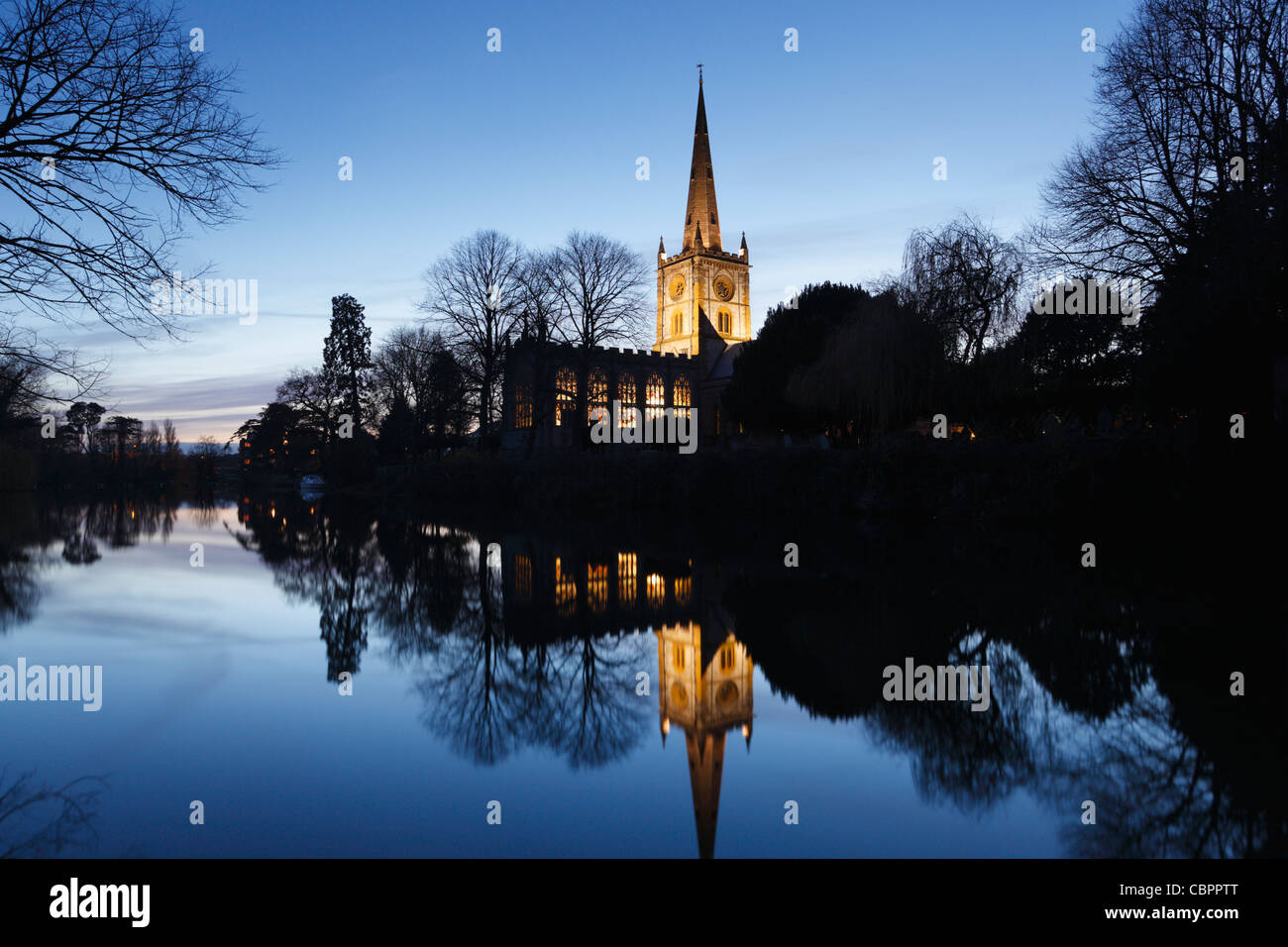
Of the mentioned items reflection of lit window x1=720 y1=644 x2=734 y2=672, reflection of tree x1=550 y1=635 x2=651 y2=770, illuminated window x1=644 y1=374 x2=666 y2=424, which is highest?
illuminated window x1=644 y1=374 x2=666 y2=424

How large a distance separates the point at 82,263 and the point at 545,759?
4.71 metres

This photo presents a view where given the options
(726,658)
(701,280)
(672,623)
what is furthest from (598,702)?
(701,280)

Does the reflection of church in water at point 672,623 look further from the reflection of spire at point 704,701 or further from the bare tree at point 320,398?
the bare tree at point 320,398

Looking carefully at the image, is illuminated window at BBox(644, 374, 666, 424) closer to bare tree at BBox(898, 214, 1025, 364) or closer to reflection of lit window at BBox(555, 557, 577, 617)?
bare tree at BBox(898, 214, 1025, 364)

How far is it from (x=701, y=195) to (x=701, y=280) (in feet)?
28.7

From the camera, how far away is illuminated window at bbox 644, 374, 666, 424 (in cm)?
6244

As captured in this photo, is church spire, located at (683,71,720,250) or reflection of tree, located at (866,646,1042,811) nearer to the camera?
reflection of tree, located at (866,646,1042,811)

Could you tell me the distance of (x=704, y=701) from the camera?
584 centimetres

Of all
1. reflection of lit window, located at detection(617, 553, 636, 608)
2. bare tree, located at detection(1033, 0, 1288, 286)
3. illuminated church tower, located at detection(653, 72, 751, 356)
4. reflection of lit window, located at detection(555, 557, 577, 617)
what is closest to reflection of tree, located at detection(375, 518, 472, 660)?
reflection of lit window, located at detection(555, 557, 577, 617)

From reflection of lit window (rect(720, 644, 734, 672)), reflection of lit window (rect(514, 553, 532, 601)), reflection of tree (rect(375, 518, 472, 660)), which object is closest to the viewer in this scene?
A: reflection of lit window (rect(720, 644, 734, 672))

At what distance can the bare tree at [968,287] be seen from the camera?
24.7m

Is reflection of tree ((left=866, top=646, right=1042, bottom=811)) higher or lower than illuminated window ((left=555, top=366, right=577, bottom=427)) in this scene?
lower

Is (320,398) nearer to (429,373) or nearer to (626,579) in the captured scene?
(429,373)

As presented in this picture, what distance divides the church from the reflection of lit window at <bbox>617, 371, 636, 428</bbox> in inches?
2.9
